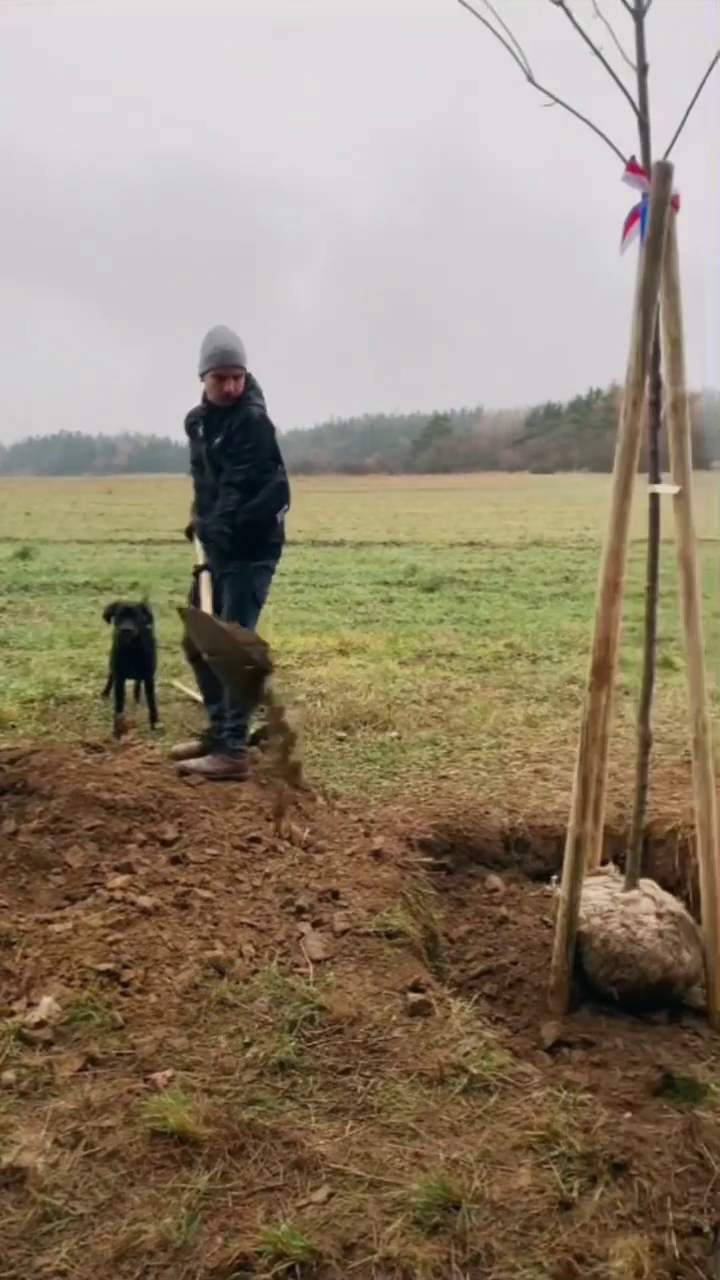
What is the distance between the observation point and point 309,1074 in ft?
7.24

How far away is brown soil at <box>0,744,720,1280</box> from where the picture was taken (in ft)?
5.95

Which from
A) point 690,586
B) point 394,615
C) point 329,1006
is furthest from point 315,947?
point 394,615

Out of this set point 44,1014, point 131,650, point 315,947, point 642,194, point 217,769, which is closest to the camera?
point 642,194

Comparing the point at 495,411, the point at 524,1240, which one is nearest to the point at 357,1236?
the point at 524,1240

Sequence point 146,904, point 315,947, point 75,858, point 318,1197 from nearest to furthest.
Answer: point 318,1197 < point 315,947 < point 146,904 < point 75,858

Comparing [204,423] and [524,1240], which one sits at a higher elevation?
[204,423]

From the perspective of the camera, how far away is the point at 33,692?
475cm

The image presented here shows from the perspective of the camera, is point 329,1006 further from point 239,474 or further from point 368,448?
point 368,448

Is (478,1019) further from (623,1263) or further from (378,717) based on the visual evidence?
(378,717)

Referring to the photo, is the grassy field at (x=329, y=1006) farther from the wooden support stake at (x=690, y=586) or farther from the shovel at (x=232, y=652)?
the shovel at (x=232, y=652)


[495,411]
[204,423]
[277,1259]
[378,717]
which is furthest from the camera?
[378,717]

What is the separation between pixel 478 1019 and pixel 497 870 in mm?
933

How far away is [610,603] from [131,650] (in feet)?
7.61

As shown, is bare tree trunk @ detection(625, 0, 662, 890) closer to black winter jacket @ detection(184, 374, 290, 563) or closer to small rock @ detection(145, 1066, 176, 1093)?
small rock @ detection(145, 1066, 176, 1093)
